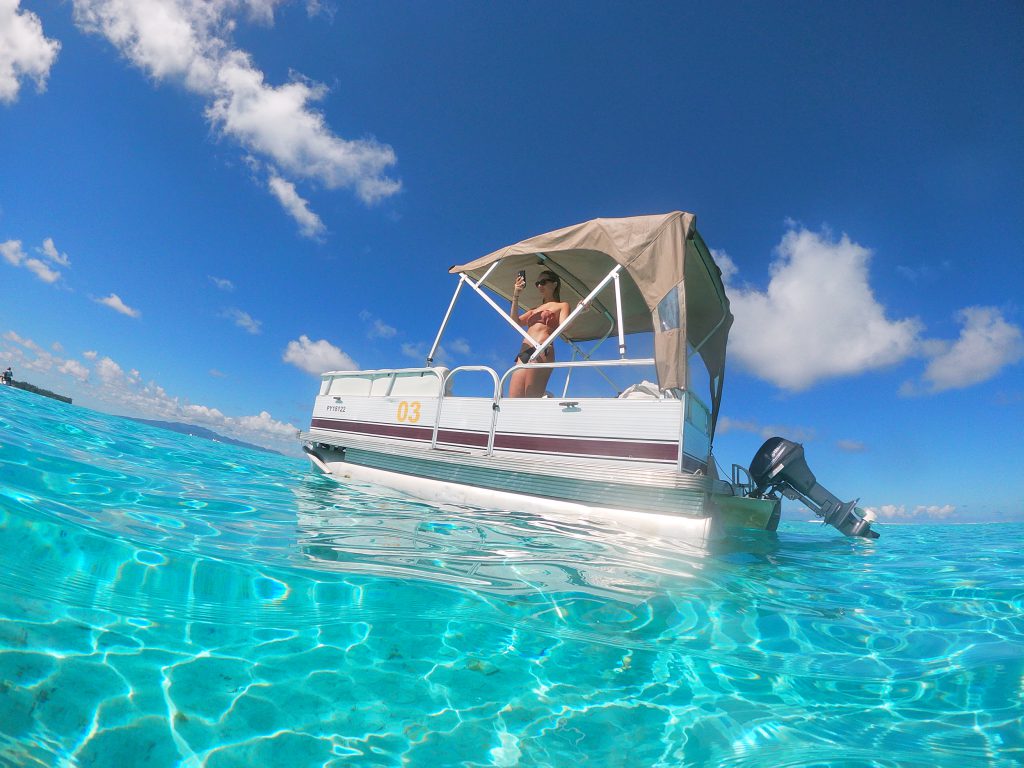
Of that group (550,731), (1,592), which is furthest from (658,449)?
(1,592)

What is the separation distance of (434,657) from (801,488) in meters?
6.91

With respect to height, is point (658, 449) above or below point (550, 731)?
above

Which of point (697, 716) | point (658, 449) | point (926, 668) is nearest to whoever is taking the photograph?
point (697, 716)

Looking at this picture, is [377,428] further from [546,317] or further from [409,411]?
[546,317]

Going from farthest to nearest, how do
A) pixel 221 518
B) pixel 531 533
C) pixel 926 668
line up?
pixel 531 533, pixel 221 518, pixel 926 668

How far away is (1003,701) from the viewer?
5.69ft

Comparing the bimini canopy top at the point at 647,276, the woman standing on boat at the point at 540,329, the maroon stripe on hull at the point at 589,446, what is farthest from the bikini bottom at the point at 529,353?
the bimini canopy top at the point at 647,276

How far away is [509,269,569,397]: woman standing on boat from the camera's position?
610 cm

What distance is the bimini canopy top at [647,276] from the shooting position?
493 cm

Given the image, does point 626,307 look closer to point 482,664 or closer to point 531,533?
point 531,533

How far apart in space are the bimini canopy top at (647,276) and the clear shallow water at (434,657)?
9.12ft

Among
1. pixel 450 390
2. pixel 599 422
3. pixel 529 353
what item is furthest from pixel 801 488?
pixel 450 390

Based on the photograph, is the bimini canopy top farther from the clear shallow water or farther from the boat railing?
the clear shallow water

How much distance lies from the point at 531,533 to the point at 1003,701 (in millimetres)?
2810
